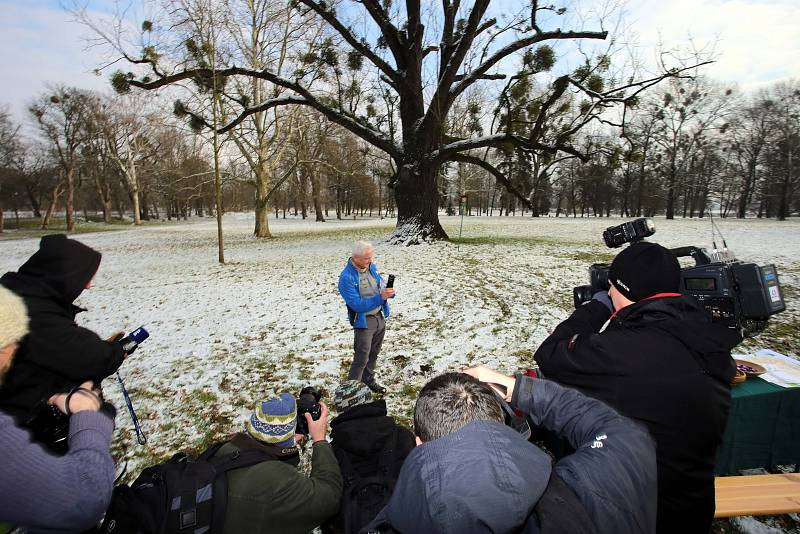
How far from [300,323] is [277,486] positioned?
17.2ft

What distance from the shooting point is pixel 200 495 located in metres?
1.57

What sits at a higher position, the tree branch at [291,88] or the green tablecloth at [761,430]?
the tree branch at [291,88]

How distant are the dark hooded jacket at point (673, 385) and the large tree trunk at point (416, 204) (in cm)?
1179

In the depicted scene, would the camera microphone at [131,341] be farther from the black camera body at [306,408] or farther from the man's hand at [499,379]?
the man's hand at [499,379]

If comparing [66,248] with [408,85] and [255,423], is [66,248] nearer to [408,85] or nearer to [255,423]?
[255,423]

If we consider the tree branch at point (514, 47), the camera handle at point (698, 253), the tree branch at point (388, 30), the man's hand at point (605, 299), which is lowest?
the man's hand at point (605, 299)

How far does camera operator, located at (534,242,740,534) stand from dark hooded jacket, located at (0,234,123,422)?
2.52 metres

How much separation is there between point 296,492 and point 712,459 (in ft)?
6.21

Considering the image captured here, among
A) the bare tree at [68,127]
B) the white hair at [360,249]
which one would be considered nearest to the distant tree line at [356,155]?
the bare tree at [68,127]

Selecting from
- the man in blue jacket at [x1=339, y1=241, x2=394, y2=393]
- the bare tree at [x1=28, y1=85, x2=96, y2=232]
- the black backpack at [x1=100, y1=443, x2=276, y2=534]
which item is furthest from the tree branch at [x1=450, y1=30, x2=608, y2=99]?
the bare tree at [x1=28, y1=85, x2=96, y2=232]

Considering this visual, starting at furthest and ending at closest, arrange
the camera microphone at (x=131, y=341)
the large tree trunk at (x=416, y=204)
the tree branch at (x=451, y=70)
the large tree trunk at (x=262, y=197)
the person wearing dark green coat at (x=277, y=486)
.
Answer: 1. the large tree trunk at (x=262, y=197)
2. the large tree trunk at (x=416, y=204)
3. the tree branch at (x=451, y=70)
4. the camera microphone at (x=131, y=341)
5. the person wearing dark green coat at (x=277, y=486)

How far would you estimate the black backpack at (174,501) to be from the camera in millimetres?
1501

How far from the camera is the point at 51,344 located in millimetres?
1857

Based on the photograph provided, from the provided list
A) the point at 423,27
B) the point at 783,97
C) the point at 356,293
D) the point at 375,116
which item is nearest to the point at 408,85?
the point at 423,27
